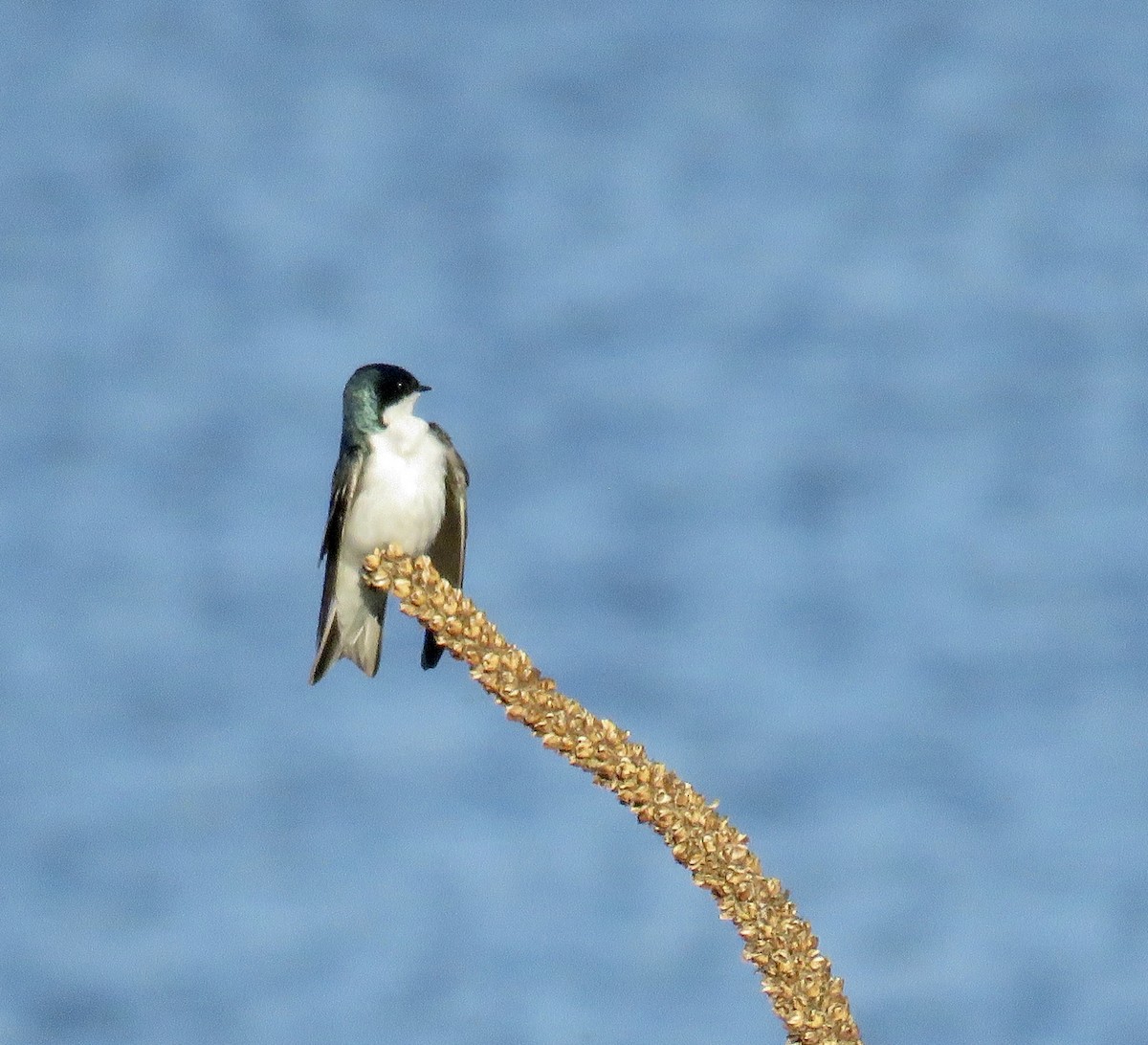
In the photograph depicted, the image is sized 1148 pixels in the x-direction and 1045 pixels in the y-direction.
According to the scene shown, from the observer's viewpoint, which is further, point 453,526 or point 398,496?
point 453,526

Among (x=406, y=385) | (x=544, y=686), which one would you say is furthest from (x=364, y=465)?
(x=544, y=686)

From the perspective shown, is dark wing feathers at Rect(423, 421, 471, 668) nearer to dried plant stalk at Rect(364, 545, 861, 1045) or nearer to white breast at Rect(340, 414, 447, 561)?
white breast at Rect(340, 414, 447, 561)

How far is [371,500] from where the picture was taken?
7492 millimetres

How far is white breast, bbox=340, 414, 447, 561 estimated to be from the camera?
7469 mm

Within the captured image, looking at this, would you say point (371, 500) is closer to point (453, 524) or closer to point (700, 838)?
point (453, 524)

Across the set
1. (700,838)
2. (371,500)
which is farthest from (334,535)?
(700,838)

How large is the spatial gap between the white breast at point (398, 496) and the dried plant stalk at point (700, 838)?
362 cm

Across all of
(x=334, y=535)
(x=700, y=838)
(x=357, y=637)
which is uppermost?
(x=334, y=535)

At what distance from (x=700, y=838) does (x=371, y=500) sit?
15.2ft

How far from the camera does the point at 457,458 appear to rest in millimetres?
7777

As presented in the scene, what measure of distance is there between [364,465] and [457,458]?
0.44 meters

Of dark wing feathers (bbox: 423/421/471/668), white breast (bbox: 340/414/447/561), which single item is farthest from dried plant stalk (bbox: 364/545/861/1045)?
dark wing feathers (bbox: 423/421/471/668)

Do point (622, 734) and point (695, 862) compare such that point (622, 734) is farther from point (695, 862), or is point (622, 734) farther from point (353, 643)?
point (353, 643)

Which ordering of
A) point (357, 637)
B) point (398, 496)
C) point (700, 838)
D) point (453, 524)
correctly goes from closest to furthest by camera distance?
point (700, 838)
point (398, 496)
point (357, 637)
point (453, 524)
